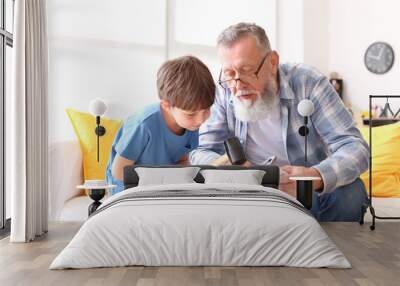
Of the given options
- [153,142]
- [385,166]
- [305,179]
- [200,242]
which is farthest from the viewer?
[385,166]

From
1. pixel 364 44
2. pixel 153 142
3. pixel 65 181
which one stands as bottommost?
pixel 65 181

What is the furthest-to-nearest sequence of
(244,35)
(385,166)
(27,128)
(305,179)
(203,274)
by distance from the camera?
(385,166)
(244,35)
(305,179)
(27,128)
(203,274)

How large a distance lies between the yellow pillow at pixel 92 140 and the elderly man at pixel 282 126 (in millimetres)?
855

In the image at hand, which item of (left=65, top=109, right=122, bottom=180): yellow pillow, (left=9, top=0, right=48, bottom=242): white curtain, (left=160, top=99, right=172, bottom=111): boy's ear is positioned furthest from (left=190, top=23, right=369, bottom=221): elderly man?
(left=9, top=0, right=48, bottom=242): white curtain

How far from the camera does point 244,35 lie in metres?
5.67

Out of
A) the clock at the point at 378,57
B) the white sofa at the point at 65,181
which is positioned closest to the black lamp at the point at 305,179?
the white sofa at the point at 65,181

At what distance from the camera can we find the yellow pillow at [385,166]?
577 centimetres

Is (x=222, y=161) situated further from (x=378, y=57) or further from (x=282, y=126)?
(x=378, y=57)

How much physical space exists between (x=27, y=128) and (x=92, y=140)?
951mm

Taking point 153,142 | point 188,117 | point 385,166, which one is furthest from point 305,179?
point 153,142

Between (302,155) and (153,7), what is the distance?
2082mm

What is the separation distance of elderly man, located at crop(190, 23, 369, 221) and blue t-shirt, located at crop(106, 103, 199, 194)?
0.45ft

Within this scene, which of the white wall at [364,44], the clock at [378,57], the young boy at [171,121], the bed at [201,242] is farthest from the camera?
the clock at [378,57]

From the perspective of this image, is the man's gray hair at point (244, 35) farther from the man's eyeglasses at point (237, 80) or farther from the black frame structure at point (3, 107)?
the black frame structure at point (3, 107)
